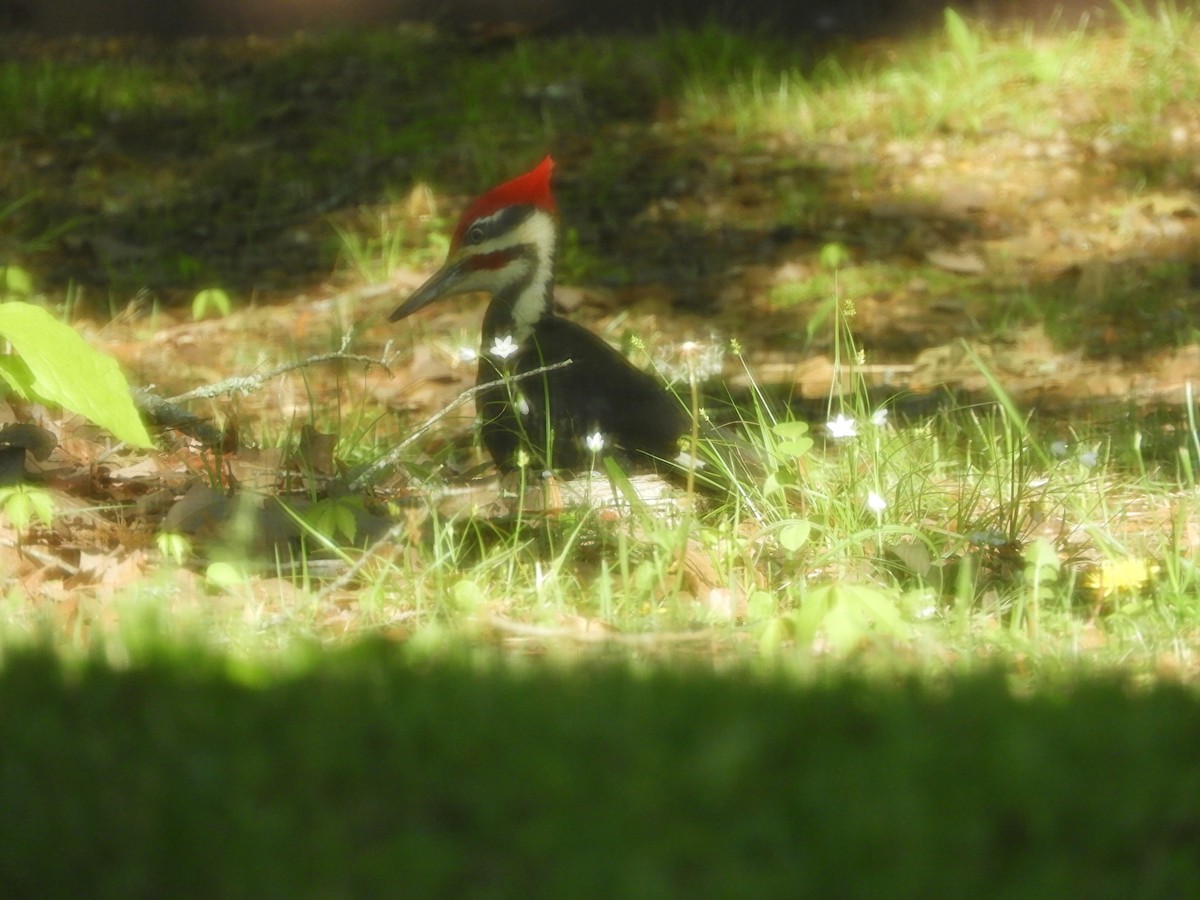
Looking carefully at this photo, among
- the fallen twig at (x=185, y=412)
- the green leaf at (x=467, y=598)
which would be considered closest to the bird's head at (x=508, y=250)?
the fallen twig at (x=185, y=412)

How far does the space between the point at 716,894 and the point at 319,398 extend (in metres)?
4.52

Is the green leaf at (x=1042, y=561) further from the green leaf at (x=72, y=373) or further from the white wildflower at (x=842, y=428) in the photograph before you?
the green leaf at (x=72, y=373)

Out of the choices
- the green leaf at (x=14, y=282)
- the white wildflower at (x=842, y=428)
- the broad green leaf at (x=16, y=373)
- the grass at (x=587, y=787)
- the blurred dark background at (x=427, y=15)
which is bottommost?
the white wildflower at (x=842, y=428)

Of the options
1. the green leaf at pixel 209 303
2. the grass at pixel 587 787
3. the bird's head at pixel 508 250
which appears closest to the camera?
the grass at pixel 587 787

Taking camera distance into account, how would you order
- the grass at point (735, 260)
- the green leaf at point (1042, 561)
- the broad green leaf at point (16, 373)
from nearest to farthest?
the green leaf at point (1042, 561) → the grass at point (735, 260) → the broad green leaf at point (16, 373)

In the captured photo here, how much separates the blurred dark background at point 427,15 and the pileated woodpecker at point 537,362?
6050mm

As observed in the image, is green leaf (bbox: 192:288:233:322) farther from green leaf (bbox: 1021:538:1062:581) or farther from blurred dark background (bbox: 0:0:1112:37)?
green leaf (bbox: 1021:538:1062:581)

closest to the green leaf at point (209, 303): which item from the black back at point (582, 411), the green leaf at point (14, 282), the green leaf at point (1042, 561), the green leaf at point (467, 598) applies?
the green leaf at point (14, 282)

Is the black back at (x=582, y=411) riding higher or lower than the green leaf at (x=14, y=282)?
lower

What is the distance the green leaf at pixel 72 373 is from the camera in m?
3.42

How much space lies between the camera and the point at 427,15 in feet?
37.0

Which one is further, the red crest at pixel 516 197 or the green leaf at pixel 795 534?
the red crest at pixel 516 197

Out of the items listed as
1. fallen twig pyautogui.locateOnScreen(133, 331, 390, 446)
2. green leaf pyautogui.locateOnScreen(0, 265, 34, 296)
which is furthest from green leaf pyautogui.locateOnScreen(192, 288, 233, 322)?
fallen twig pyautogui.locateOnScreen(133, 331, 390, 446)

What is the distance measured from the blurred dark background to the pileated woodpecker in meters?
6.05
